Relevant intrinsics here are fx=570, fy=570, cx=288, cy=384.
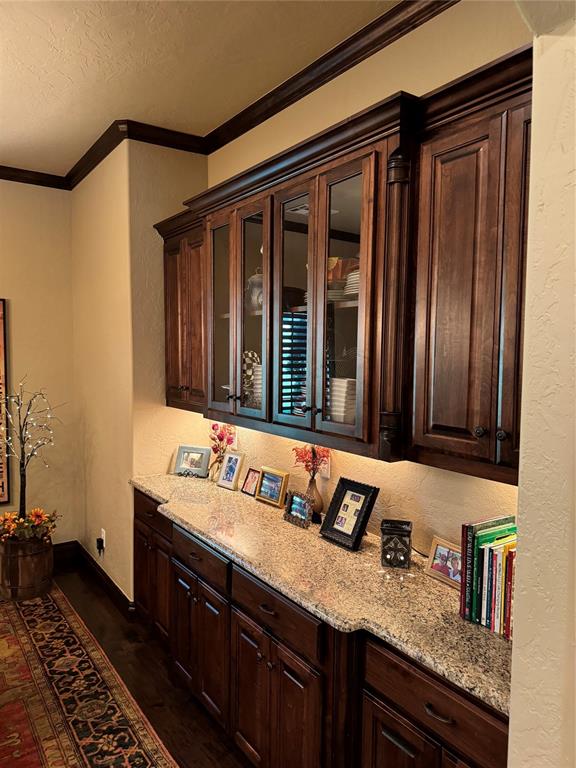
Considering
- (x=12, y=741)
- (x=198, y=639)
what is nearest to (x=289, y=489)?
(x=198, y=639)

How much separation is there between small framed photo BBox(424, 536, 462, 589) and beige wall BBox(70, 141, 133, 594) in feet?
6.91

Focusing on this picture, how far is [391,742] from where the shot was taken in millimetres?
1604

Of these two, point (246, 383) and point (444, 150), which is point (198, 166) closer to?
point (246, 383)

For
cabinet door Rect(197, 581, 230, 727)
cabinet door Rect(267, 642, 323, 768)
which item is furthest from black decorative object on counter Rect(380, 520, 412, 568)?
cabinet door Rect(197, 581, 230, 727)

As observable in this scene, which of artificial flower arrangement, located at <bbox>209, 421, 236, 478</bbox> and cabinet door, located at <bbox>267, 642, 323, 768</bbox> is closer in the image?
cabinet door, located at <bbox>267, 642, 323, 768</bbox>

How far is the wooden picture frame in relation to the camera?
4.21m

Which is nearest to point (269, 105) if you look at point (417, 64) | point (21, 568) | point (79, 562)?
point (417, 64)

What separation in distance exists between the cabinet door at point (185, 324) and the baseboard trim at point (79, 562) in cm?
142

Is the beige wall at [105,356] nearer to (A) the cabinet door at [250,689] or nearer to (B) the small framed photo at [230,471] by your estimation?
(B) the small framed photo at [230,471]

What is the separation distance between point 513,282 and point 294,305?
0.98m

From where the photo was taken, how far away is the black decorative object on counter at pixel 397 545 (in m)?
2.04

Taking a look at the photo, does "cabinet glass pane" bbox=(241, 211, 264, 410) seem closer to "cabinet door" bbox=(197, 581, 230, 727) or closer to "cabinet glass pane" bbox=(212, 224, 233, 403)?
"cabinet glass pane" bbox=(212, 224, 233, 403)

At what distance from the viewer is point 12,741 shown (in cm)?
249

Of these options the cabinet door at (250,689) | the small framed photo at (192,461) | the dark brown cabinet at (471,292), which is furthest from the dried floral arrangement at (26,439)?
the dark brown cabinet at (471,292)
